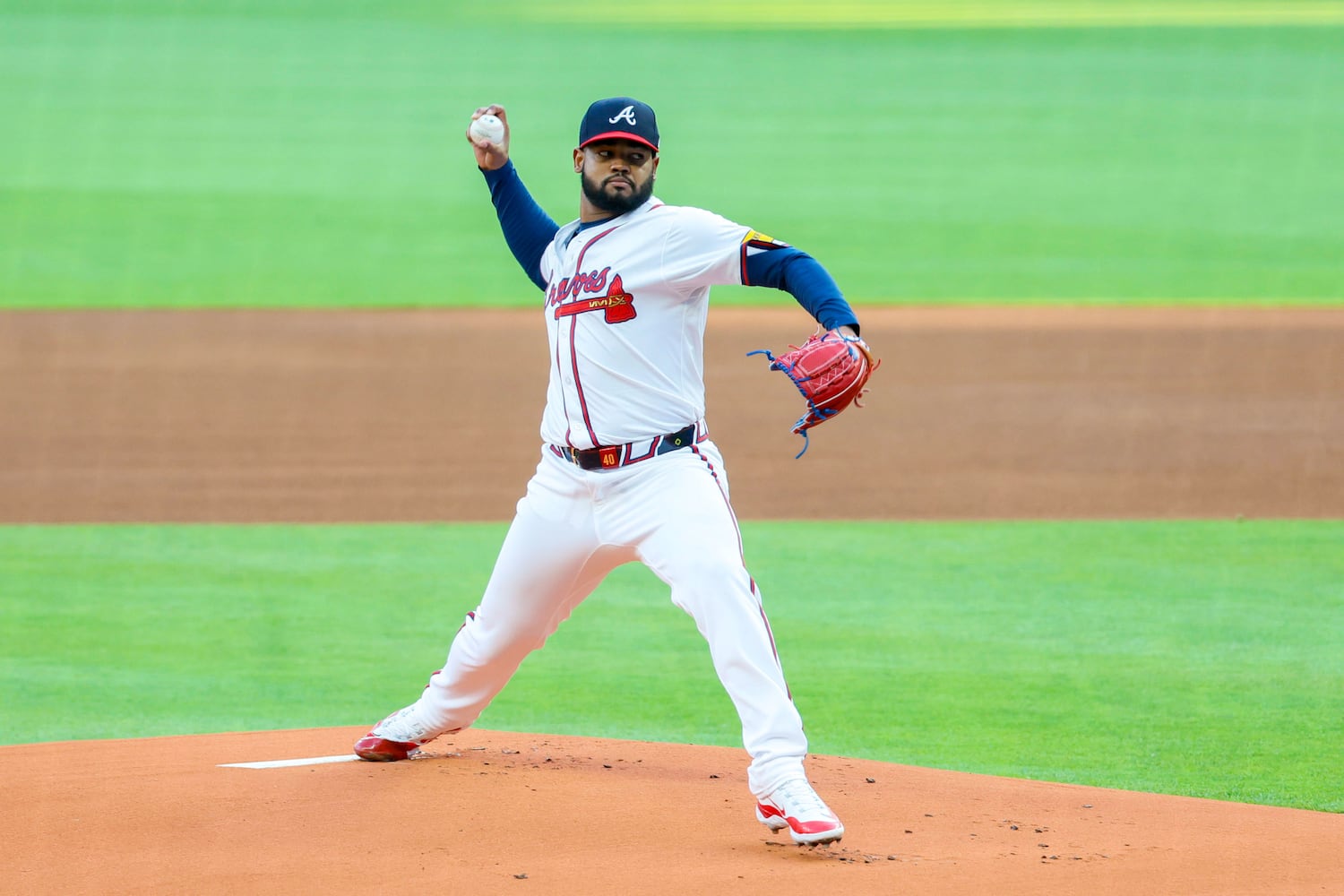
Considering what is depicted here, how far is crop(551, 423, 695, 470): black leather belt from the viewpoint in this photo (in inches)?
164

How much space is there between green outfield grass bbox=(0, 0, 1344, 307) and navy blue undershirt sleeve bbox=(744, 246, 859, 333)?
13036 mm

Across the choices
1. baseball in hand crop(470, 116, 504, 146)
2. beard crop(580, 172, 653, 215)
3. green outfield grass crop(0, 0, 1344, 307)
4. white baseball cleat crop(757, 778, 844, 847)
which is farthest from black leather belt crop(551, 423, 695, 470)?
green outfield grass crop(0, 0, 1344, 307)

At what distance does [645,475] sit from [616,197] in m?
0.73

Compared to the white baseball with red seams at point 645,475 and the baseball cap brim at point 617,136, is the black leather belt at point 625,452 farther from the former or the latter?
the baseball cap brim at point 617,136

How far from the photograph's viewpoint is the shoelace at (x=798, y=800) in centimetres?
386

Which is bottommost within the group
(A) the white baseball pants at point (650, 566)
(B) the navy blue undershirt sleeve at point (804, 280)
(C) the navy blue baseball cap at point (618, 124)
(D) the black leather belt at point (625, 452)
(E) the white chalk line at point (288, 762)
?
(E) the white chalk line at point (288, 762)

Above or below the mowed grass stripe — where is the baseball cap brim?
below

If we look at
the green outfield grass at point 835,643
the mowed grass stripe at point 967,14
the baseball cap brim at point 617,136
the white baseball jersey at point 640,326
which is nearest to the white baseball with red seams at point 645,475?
the white baseball jersey at point 640,326

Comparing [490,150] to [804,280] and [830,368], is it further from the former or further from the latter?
[830,368]

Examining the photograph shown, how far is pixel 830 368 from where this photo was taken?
3938mm

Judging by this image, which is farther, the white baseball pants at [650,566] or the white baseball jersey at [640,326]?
the white baseball jersey at [640,326]

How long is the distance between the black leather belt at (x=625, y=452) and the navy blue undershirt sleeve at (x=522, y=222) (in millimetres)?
632

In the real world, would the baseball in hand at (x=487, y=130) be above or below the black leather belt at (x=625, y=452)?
above

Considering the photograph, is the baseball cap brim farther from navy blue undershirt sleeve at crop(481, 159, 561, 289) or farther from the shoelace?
the shoelace
